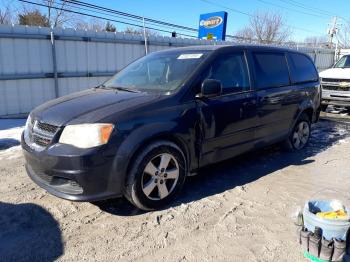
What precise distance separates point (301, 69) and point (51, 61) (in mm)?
6483

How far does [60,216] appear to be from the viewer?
143 inches

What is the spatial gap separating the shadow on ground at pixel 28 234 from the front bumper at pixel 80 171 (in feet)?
1.19

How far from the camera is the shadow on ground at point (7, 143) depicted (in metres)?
6.24

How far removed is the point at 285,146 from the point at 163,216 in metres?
3.20

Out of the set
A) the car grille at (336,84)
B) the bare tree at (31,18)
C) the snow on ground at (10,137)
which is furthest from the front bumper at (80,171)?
the bare tree at (31,18)

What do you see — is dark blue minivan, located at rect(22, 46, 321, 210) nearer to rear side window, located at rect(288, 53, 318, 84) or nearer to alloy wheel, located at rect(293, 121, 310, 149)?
rear side window, located at rect(288, 53, 318, 84)

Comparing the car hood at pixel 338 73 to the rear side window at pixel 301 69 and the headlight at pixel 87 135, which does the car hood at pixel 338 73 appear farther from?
the headlight at pixel 87 135

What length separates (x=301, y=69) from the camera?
236 inches

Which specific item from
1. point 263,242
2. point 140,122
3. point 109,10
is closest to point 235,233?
point 263,242

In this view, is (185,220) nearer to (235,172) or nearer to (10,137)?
(235,172)

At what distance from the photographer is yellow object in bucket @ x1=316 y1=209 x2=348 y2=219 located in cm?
278

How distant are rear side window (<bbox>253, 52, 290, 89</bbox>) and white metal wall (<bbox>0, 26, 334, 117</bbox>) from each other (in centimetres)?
625

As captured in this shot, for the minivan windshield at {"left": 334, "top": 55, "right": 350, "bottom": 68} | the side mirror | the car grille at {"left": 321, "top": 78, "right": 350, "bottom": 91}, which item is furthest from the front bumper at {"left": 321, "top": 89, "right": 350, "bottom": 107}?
the side mirror

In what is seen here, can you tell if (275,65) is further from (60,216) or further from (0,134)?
(0,134)
